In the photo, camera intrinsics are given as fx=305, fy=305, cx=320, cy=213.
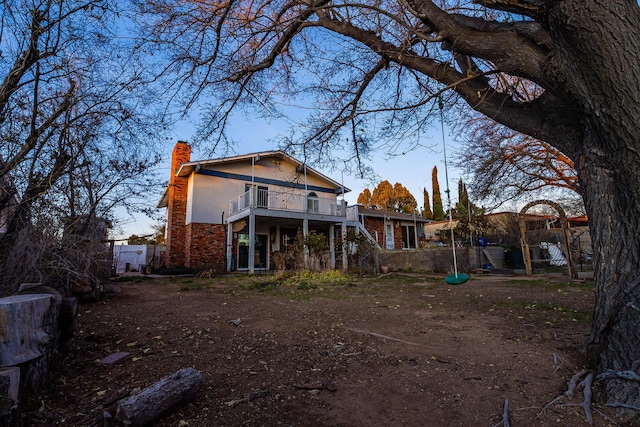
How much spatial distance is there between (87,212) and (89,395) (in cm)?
384

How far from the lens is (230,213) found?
14781mm

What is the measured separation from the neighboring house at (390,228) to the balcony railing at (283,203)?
3.84m

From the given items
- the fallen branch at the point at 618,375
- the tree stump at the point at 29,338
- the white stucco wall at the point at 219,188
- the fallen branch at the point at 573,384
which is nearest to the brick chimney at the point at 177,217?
the white stucco wall at the point at 219,188

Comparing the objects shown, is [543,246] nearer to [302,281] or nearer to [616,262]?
[302,281]

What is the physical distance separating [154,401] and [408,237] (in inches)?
828

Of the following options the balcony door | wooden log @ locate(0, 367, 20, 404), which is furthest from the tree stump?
the balcony door

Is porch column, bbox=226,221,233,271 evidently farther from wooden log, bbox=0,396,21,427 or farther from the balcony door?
wooden log, bbox=0,396,21,427

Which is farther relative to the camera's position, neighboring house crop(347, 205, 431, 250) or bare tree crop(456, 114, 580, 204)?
neighboring house crop(347, 205, 431, 250)

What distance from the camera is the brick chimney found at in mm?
14641

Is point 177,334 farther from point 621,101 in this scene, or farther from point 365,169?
point 621,101

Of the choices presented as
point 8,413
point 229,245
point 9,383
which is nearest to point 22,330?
point 9,383

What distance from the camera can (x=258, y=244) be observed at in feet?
51.3

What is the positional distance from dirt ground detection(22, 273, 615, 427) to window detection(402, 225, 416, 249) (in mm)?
16100

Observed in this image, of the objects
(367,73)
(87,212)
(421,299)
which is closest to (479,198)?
(421,299)
